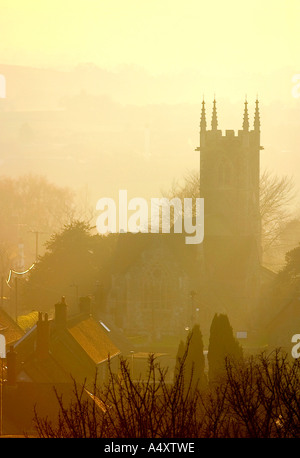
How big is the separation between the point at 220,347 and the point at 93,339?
18.8ft

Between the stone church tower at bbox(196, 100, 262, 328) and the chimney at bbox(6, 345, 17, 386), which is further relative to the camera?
the stone church tower at bbox(196, 100, 262, 328)

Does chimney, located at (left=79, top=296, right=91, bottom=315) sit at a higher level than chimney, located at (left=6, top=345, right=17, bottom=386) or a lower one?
higher

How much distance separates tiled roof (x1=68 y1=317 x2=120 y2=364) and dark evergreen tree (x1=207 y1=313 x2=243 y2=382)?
3.51 metres

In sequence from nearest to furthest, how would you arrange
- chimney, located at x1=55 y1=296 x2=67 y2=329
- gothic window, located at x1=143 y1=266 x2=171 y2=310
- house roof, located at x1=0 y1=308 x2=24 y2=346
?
chimney, located at x1=55 y1=296 x2=67 y2=329
house roof, located at x1=0 y1=308 x2=24 y2=346
gothic window, located at x1=143 y1=266 x2=171 y2=310

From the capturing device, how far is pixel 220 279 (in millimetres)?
83188

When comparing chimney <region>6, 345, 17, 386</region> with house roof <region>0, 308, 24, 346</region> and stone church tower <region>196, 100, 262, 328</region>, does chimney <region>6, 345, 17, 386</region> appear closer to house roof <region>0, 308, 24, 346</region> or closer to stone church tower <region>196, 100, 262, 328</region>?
house roof <region>0, 308, 24, 346</region>

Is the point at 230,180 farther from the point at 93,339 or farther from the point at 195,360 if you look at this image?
the point at 195,360

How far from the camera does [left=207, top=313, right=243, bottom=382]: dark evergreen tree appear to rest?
4986 cm

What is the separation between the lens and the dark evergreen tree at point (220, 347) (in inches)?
1963

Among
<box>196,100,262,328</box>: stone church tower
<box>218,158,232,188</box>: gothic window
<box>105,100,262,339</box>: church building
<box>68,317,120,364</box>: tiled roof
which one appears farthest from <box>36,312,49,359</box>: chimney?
<box>218,158,232,188</box>: gothic window

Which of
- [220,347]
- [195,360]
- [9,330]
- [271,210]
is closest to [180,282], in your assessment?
[9,330]

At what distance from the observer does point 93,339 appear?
55188 mm

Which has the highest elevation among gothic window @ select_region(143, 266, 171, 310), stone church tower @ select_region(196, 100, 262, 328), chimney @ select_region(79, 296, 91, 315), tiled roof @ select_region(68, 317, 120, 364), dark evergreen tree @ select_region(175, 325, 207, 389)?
stone church tower @ select_region(196, 100, 262, 328)

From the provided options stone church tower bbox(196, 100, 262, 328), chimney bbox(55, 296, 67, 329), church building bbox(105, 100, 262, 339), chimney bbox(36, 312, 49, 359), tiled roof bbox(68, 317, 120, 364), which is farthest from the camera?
stone church tower bbox(196, 100, 262, 328)
